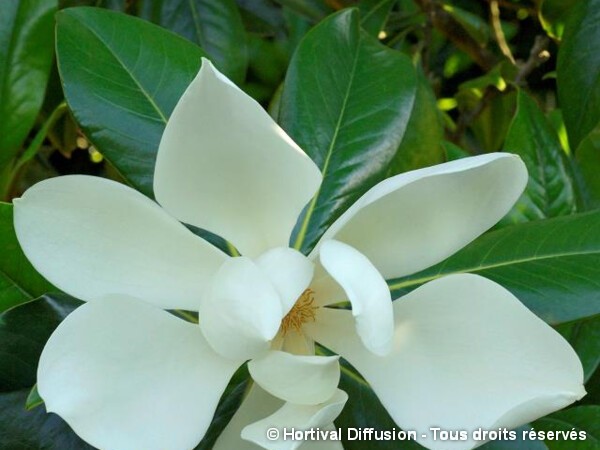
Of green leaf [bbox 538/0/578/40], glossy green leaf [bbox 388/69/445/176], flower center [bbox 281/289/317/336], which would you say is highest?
flower center [bbox 281/289/317/336]

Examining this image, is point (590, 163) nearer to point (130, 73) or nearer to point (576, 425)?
point (576, 425)

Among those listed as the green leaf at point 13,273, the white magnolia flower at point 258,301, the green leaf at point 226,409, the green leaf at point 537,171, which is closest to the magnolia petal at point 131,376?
the white magnolia flower at point 258,301

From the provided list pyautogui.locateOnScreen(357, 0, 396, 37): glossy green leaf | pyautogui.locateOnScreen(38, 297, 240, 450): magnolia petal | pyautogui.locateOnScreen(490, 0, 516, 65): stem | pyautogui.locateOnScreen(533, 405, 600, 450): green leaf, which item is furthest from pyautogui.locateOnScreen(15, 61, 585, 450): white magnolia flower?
pyautogui.locateOnScreen(490, 0, 516, 65): stem

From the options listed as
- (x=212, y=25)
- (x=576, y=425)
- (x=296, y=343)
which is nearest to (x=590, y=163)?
(x=576, y=425)

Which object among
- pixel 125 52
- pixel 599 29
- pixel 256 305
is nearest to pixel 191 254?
pixel 256 305

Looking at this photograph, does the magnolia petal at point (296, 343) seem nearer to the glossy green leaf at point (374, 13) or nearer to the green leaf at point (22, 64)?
the green leaf at point (22, 64)

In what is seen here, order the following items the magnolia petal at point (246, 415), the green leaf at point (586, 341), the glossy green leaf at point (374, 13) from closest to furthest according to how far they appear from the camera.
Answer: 1. the magnolia petal at point (246, 415)
2. the green leaf at point (586, 341)
3. the glossy green leaf at point (374, 13)

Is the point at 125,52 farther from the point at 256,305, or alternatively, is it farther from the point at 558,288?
the point at 558,288

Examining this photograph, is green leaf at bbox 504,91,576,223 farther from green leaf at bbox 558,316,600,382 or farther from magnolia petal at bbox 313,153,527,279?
magnolia petal at bbox 313,153,527,279
